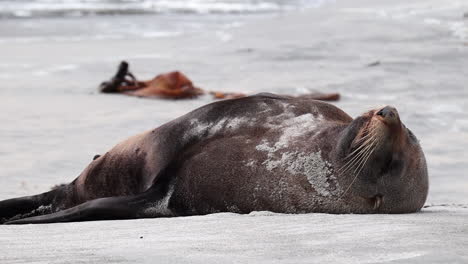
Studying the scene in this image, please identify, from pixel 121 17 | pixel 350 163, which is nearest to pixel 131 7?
pixel 121 17

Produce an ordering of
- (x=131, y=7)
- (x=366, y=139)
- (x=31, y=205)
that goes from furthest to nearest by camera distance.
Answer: (x=131, y=7)
(x=31, y=205)
(x=366, y=139)

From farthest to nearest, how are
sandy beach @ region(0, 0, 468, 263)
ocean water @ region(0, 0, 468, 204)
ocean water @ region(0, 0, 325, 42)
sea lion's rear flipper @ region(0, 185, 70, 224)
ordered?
1. ocean water @ region(0, 0, 325, 42)
2. ocean water @ region(0, 0, 468, 204)
3. sea lion's rear flipper @ region(0, 185, 70, 224)
4. sandy beach @ region(0, 0, 468, 263)

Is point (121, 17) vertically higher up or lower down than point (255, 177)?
lower down

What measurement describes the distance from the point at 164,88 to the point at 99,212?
4872 mm

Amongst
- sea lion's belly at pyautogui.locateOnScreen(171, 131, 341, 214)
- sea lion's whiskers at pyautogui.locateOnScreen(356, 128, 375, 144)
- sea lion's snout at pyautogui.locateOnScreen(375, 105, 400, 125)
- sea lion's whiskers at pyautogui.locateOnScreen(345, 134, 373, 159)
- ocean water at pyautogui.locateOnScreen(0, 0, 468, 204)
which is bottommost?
ocean water at pyautogui.locateOnScreen(0, 0, 468, 204)

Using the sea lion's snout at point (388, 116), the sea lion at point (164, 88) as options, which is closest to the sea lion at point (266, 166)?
the sea lion's snout at point (388, 116)

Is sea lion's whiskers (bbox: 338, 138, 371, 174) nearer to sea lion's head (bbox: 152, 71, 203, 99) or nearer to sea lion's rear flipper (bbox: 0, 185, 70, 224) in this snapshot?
sea lion's rear flipper (bbox: 0, 185, 70, 224)

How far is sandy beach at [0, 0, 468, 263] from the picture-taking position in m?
3.15

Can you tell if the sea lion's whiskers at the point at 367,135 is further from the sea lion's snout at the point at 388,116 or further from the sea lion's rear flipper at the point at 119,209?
the sea lion's rear flipper at the point at 119,209

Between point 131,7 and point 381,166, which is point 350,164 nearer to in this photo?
point 381,166

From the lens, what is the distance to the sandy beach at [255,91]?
3.15m

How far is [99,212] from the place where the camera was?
→ 4.34 metres

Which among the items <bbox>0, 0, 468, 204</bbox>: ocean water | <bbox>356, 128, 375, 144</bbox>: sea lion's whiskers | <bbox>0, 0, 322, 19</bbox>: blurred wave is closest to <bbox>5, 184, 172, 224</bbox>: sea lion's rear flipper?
<bbox>356, 128, 375, 144</bbox>: sea lion's whiskers

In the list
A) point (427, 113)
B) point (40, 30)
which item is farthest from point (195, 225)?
point (40, 30)
